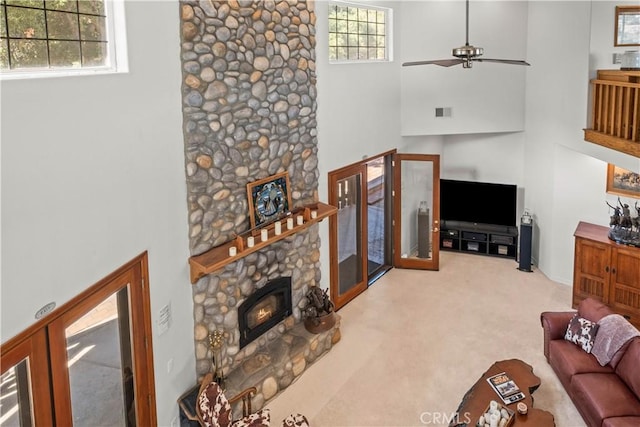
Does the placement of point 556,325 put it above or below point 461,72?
below

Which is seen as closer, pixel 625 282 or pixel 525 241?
pixel 625 282

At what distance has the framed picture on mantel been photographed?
26.9 feet

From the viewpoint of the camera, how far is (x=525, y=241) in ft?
31.9

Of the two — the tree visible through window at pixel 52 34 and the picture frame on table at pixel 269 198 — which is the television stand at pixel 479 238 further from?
the tree visible through window at pixel 52 34

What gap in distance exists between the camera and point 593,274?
8047mm

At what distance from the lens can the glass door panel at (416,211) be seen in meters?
9.84

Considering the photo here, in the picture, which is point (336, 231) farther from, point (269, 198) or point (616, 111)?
point (616, 111)

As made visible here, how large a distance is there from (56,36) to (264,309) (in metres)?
3.82

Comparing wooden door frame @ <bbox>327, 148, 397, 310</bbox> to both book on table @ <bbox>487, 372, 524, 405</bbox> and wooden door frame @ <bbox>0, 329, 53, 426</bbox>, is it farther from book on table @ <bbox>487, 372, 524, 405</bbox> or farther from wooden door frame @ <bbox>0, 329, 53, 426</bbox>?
wooden door frame @ <bbox>0, 329, 53, 426</bbox>

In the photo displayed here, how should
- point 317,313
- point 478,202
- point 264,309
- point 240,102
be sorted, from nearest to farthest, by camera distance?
point 240,102, point 264,309, point 317,313, point 478,202

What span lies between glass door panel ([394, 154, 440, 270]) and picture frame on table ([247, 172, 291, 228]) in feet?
11.9

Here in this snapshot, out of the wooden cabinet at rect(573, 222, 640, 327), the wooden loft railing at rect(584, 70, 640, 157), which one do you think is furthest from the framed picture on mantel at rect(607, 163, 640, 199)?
the wooden loft railing at rect(584, 70, 640, 157)

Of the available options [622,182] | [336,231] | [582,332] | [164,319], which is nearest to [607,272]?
[622,182]

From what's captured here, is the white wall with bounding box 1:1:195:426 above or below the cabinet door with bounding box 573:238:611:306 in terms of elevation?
above
